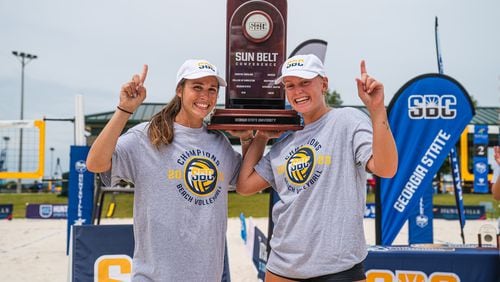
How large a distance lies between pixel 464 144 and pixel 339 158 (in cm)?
644

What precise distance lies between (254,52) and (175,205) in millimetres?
1165

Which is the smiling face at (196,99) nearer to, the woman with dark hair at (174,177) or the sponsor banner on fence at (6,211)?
the woman with dark hair at (174,177)

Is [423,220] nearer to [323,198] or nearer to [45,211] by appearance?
[323,198]

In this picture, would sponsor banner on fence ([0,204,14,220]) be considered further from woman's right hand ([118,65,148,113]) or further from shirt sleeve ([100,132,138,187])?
woman's right hand ([118,65,148,113])

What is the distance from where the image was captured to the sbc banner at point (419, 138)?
415 cm

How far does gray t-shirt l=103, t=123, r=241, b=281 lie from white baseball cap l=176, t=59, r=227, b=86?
0.85ft

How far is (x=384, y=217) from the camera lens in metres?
4.18

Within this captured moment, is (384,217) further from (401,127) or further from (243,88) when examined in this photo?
(243,88)

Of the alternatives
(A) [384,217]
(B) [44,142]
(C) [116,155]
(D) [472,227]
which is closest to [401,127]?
(A) [384,217]

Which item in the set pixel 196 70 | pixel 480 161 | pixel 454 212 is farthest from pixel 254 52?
pixel 454 212

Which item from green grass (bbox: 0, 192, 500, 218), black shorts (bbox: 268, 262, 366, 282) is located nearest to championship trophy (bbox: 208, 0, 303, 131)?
black shorts (bbox: 268, 262, 366, 282)

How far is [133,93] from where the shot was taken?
1.88m

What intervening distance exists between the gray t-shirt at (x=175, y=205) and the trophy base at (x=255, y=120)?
1.02ft

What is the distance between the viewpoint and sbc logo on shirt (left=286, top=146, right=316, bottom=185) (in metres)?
1.91
